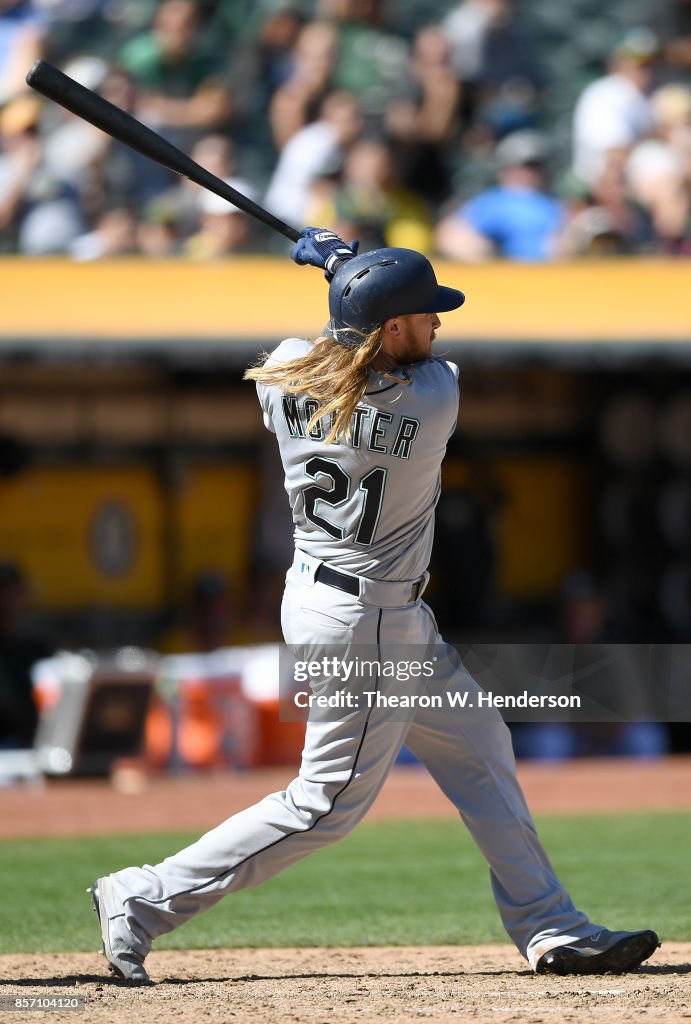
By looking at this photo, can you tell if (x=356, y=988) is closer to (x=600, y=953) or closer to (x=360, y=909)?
(x=600, y=953)

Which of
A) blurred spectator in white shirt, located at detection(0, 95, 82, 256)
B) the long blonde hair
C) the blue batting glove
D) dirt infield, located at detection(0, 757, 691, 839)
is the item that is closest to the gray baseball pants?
the long blonde hair

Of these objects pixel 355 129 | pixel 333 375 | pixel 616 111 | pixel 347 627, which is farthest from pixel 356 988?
pixel 616 111

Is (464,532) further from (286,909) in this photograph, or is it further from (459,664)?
(459,664)

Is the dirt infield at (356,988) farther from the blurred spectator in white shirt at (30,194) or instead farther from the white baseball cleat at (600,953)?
the blurred spectator in white shirt at (30,194)

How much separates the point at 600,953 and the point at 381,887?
184cm

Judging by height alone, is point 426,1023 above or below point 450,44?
below

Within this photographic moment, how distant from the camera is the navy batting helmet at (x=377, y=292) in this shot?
3588 millimetres

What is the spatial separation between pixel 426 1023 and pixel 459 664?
89 centimetres

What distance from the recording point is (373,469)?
11.9 feet

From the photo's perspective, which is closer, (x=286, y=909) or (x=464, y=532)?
(x=286, y=909)

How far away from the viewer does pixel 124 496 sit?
9.73 m

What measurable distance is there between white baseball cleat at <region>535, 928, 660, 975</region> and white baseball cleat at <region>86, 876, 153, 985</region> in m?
0.98

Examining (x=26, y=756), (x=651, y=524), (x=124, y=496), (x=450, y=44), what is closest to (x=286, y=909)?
(x=26, y=756)

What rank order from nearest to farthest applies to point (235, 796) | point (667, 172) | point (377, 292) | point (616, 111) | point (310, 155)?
point (377, 292) < point (235, 796) < point (310, 155) < point (667, 172) < point (616, 111)
